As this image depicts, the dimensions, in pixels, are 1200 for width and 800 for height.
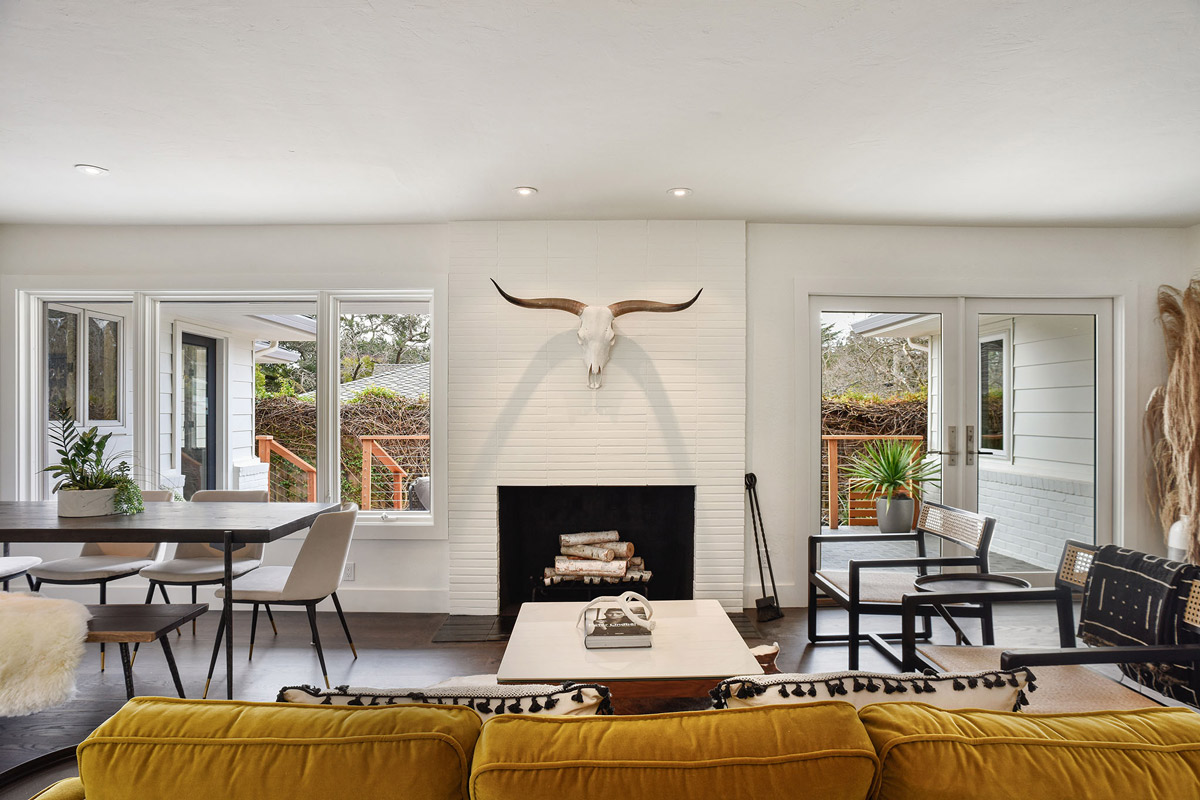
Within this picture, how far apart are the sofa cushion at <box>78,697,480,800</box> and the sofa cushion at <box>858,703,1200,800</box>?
27.0 inches

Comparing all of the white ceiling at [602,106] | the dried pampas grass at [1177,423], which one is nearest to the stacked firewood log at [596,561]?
the white ceiling at [602,106]

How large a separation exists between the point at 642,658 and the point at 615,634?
0.16m

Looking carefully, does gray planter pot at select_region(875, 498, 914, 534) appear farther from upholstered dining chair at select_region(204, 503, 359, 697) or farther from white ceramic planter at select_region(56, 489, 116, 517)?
white ceramic planter at select_region(56, 489, 116, 517)

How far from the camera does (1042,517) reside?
418 cm

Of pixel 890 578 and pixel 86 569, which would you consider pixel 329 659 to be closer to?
pixel 86 569

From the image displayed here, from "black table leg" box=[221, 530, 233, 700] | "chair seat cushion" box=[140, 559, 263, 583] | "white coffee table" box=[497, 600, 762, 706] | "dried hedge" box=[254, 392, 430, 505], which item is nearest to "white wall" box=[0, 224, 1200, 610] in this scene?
"dried hedge" box=[254, 392, 430, 505]

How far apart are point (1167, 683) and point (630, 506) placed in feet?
8.80

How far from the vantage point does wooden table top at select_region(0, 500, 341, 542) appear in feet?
8.32

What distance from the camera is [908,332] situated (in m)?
4.19

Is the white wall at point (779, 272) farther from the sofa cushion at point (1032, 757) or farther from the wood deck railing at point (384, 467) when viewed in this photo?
the sofa cushion at point (1032, 757)

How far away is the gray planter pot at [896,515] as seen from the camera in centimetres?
392

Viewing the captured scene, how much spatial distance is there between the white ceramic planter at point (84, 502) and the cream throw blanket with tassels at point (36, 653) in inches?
26.6

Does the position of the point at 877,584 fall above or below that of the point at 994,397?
below

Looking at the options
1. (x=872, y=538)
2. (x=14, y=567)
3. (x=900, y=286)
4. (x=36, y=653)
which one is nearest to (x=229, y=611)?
(x=36, y=653)
